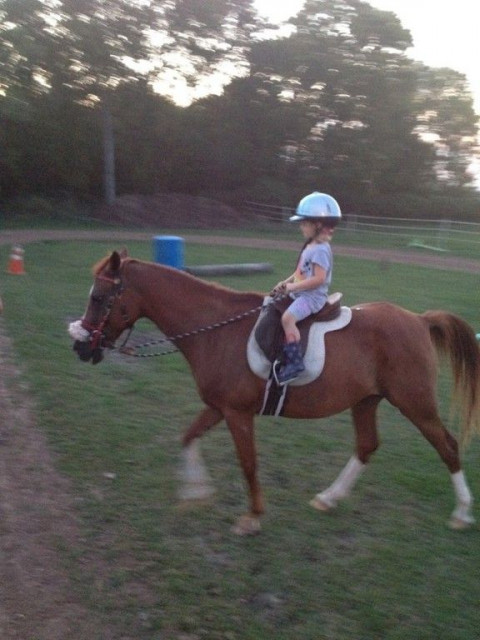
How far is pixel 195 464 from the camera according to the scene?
522cm

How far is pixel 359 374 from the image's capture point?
4918 mm

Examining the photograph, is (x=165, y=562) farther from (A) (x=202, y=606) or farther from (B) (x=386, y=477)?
(B) (x=386, y=477)

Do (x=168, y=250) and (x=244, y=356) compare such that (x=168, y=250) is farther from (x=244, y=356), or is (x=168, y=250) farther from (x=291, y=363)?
(x=291, y=363)

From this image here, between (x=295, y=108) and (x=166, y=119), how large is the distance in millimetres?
7733

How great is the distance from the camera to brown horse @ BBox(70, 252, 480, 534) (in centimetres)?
481

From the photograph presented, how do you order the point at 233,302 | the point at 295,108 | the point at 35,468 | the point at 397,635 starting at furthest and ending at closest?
the point at 295,108, the point at 35,468, the point at 233,302, the point at 397,635

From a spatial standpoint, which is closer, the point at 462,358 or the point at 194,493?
the point at 194,493

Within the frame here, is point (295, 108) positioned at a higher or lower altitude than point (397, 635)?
higher

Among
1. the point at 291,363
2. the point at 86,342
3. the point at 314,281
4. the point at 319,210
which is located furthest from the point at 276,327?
the point at 86,342

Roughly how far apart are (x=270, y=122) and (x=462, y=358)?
3922 centimetres

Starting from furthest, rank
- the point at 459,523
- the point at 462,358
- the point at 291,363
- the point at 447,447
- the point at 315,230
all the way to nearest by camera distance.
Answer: the point at 462,358, the point at 447,447, the point at 459,523, the point at 315,230, the point at 291,363

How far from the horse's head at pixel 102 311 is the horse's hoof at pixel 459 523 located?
2728 millimetres

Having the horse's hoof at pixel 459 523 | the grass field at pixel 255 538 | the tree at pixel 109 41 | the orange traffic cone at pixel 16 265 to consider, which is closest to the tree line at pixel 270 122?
the tree at pixel 109 41

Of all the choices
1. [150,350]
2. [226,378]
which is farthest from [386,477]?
[150,350]
